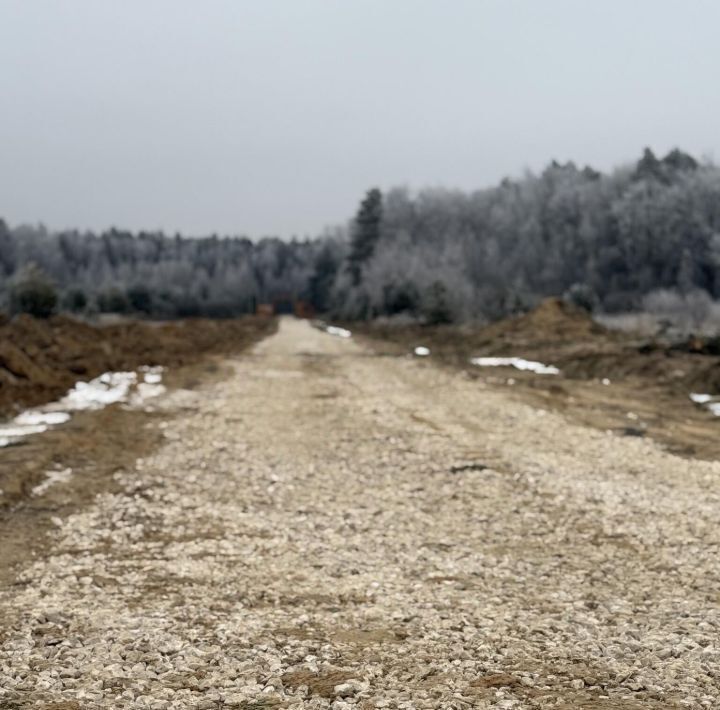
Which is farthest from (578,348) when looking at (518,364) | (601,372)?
(601,372)

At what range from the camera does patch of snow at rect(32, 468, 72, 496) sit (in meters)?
8.98

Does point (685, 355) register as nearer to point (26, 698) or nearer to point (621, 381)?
point (621, 381)

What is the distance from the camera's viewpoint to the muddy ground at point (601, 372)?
13930 millimetres

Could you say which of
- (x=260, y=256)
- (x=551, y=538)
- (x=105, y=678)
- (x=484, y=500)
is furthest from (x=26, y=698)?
(x=260, y=256)

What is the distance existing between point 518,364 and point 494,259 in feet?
215

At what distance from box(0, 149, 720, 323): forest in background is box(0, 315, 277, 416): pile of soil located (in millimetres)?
19774

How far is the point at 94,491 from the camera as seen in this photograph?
29.6ft

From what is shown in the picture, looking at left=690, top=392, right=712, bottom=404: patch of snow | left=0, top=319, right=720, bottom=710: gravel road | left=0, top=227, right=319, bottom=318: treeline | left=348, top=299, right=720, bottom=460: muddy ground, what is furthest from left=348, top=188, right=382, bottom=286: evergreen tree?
left=0, top=319, right=720, bottom=710: gravel road

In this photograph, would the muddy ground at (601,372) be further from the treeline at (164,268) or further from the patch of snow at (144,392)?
the treeline at (164,268)

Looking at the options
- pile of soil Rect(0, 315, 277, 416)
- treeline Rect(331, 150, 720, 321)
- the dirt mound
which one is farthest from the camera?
treeline Rect(331, 150, 720, 321)

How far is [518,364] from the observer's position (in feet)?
85.7

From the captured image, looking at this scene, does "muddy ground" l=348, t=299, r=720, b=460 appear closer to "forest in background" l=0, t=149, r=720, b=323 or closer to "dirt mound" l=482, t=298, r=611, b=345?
"dirt mound" l=482, t=298, r=611, b=345

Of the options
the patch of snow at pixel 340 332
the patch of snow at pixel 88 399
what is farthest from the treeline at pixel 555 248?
the patch of snow at pixel 88 399

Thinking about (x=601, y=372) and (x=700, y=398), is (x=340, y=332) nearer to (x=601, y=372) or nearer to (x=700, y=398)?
(x=601, y=372)
